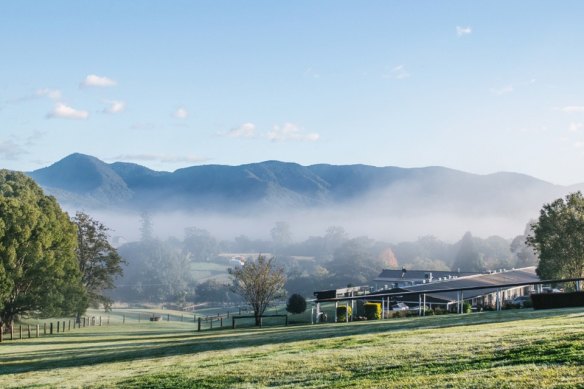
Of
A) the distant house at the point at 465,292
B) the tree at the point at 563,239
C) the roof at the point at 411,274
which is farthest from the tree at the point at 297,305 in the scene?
the roof at the point at 411,274

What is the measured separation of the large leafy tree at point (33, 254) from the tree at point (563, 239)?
49494 mm

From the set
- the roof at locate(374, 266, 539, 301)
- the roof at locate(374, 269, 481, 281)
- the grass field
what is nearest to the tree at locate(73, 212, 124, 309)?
the roof at locate(374, 266, 539, 301)

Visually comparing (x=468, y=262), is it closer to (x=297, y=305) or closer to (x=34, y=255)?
(x=297, y=305)

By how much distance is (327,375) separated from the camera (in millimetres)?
17922

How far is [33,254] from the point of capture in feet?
182

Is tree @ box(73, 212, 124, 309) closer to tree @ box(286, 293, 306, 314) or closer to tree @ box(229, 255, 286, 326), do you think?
tree @ box(229, 255, 286, 326)

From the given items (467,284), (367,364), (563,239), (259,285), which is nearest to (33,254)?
(259,285)

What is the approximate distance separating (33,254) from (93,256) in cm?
3074

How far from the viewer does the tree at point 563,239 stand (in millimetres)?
65625

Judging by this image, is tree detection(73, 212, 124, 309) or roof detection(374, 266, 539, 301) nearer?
roof detection(374, 266, 539, 301)

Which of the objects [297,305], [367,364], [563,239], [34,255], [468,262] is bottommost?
[297,305]

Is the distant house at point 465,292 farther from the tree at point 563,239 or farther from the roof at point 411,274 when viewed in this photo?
the roof at point 411,274

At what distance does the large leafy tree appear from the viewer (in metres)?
52.6

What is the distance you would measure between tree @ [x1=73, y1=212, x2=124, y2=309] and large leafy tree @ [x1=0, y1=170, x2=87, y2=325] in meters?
12.3
